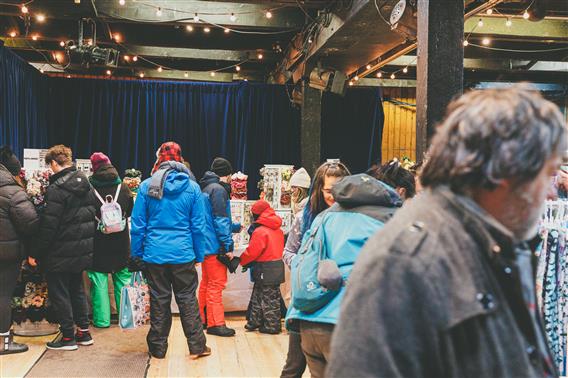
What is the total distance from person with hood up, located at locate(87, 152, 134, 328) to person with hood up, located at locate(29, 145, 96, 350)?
1.52ft

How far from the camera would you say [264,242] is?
5.47 metres

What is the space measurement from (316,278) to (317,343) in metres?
0.28

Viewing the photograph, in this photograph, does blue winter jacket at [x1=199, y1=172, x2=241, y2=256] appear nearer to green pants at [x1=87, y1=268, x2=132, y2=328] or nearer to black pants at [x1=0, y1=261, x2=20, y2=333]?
green pants at [x1=87, y1=268, x2=132, y2=328]

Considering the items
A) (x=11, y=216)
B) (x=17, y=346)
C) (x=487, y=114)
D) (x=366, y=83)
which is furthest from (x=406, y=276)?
(x=366, y=83)

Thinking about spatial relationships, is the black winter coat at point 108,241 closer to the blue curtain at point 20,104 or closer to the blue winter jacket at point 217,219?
the blue winter jacket at point 217,219

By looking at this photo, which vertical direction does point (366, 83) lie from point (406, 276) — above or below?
above

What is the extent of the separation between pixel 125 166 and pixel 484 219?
868 cm

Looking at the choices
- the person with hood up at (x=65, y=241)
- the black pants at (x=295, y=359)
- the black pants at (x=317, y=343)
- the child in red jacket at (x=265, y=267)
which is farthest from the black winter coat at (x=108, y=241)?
the black pants at (x=317, y=343)

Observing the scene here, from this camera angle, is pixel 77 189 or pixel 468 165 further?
pixel 77 189

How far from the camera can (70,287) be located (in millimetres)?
4922

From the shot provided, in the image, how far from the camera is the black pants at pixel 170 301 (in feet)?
14.9

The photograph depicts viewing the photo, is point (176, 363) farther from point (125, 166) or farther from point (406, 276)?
point (125, 166)

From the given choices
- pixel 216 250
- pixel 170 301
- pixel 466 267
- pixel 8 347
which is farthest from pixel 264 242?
pixel 466 267

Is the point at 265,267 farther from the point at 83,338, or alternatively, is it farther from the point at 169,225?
the point at 83,338
